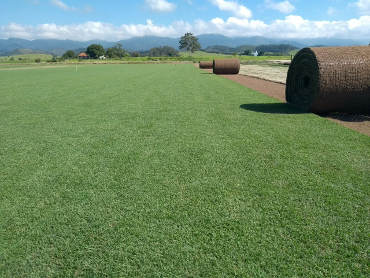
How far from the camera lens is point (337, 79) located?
6758 millimetres

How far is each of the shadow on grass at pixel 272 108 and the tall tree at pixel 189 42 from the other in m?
151

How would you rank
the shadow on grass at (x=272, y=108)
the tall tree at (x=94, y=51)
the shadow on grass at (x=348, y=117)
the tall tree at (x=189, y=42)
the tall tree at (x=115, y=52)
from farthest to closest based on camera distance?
the tall tree at (x=189, y=42), the tall tree at (x=115, y=52), the tall tree at (x=94, y=51), the shadow on grass at (x=272, y=108), the shadow on grass at (x=348, y=117)

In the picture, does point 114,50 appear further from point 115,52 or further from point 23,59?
point 23,59

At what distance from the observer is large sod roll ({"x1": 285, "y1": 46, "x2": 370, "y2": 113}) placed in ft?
22.0

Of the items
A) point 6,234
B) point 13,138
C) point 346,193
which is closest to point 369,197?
Answer: point 346,193

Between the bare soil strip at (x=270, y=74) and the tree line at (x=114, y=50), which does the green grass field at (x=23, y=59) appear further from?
the bare soil strip at (x=270, y=74)

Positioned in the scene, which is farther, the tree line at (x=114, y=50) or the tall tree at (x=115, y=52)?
the tall tree at (x=115, y=52)

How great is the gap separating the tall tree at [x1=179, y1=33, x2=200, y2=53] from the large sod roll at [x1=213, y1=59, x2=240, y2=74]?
135 metres

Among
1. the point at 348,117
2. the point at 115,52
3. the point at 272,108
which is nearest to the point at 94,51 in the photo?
the point at 115,52

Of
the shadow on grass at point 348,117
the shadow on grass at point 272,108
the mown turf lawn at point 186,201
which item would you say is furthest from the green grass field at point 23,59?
the shadow on grass at point 348,117

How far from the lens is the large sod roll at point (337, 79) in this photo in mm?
6715

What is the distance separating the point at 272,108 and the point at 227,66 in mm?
16337

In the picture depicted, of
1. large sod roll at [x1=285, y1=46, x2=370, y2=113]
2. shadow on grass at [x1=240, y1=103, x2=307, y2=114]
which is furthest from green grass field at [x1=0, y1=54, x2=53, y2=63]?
large sod roll at [x1=285, y1=46, x2=370, y2=113]

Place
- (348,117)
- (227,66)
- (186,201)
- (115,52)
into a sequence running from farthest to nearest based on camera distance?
(115,52) → (227,66) → (348,117) → (186,201)
